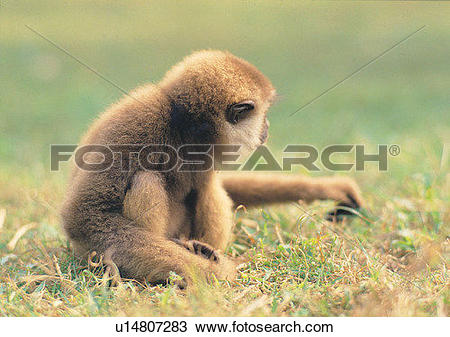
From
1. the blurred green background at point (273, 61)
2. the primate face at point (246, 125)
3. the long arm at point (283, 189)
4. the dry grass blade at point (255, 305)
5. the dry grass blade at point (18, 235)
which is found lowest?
the dry grass blade at point (255, 305)

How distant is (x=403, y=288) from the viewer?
3.76m

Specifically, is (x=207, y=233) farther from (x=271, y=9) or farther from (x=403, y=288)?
(x=271, y=9)

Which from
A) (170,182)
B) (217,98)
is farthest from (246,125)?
(170,182)

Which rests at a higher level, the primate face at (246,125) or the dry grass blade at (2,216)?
the primate face at (246,125)

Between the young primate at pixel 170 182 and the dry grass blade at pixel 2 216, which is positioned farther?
the dry grass blade at pixel 2 216

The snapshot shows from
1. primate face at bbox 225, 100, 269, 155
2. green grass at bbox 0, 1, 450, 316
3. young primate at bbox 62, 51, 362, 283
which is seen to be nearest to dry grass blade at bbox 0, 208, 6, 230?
green grass at bbox 0, 1, 450, 316

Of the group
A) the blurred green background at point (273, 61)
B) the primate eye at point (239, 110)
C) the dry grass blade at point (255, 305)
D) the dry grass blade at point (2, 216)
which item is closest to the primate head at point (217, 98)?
the primate eye at point (239, 110)

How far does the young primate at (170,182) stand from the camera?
3941 mm

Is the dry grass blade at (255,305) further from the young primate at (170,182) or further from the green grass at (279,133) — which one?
the young primate at (170,182)

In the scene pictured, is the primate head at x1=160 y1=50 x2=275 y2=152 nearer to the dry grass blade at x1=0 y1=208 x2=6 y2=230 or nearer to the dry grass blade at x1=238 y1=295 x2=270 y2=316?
the dry grass blade at x1=238 y1=295 x2=270 y2=316

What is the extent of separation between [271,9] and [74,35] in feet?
12.7

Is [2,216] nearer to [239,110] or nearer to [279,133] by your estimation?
Answer: [239,110]

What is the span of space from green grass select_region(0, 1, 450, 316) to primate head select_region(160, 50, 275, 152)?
0.63 metres

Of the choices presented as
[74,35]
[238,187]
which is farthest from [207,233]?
[74,35]
